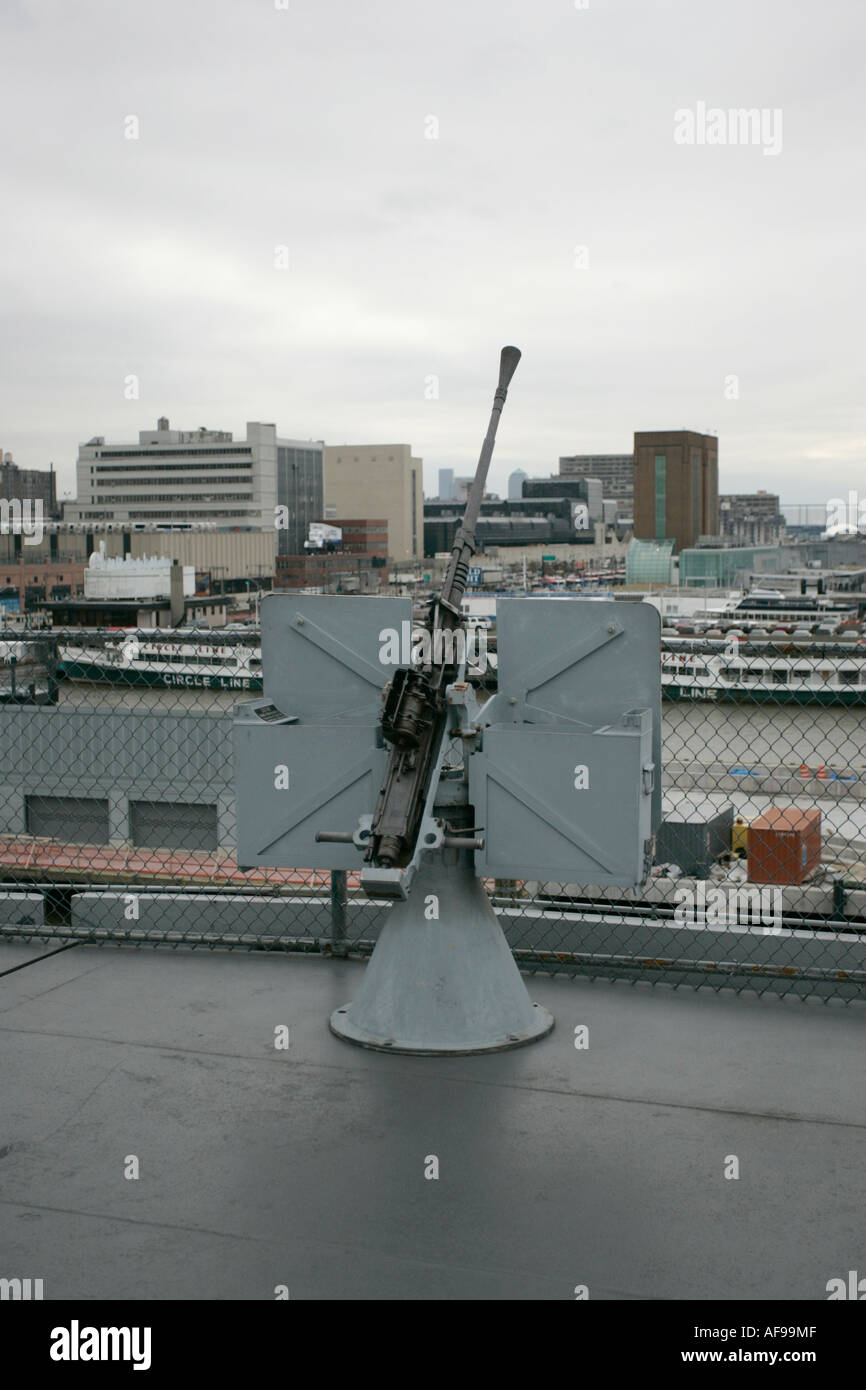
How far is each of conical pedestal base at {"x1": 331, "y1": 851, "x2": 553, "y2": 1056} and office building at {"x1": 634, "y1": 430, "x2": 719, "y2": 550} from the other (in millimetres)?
139282

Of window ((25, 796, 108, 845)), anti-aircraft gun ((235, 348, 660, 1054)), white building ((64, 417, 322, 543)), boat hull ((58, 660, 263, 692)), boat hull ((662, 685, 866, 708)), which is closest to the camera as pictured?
anti-aircraft gun ((235, 348, 660, 1054))

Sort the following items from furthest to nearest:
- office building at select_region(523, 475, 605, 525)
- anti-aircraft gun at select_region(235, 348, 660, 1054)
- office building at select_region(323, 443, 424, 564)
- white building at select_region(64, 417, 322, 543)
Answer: office building at select_region(523, 475, 605, 525) → office building at select_region(323, 443, 424, 564) → white building at select_region(64, 417, 322, 543) → anti-aircraft gun at select_region(235, 348, 660, 1054)

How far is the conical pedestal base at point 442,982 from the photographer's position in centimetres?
385


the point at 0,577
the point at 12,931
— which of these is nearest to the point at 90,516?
the point at 0,577

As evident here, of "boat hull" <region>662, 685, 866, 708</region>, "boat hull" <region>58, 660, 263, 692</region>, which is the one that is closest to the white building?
"boat hull" <region>662, 685, 866, 708</region>

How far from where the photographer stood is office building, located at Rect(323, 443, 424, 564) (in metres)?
136

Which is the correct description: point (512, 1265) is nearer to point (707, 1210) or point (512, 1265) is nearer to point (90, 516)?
point (707, 1210)

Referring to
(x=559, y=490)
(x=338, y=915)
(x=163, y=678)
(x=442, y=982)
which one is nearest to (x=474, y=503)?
(x=442, y=982)

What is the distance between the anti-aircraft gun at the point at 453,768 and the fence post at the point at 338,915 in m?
0.65

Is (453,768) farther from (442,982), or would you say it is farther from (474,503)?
(474,503)

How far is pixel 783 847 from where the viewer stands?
10883 mm

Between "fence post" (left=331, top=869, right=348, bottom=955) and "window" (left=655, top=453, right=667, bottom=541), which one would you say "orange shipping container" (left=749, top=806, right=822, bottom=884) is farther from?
"window" (left=655, top=453, right=667, bottom=541)

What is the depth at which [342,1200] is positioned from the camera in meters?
2.96

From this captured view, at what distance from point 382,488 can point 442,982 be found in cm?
13470
